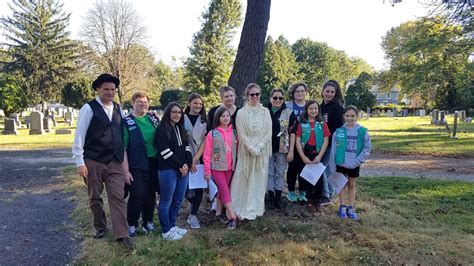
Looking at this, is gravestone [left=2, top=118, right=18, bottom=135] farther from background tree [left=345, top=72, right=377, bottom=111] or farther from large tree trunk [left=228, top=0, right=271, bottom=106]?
background tree [left=345, top=72, right=377, bottom=111]

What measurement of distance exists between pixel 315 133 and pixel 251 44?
85.0 inches

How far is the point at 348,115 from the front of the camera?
541 centimetres

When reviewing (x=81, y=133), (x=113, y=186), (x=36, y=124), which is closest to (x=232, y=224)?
(x=113, y=186)

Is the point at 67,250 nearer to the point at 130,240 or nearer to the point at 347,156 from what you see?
the point at 130,240

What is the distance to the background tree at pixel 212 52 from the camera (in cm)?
4444

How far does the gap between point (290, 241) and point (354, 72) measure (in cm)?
7604

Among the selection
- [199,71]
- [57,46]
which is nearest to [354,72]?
[199,71]

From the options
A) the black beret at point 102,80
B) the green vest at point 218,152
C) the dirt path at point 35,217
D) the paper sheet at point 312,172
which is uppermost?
the black beret at point 102,80

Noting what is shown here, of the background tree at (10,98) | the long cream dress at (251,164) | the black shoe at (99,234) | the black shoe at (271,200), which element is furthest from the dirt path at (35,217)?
the background tree at (10,98)

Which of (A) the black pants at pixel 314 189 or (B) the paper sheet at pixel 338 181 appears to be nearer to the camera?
(B) the paper sheet at pixel 338 181

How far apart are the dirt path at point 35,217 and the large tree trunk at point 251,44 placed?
3.48 meters

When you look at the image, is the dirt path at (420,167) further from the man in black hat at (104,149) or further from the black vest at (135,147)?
the man in black hat at (104,149)

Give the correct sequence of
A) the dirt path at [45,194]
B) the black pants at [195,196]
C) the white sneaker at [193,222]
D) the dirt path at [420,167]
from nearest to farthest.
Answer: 1. the dirt path at [45,194]
2. the white sneaker at [193,222]
3. the black pants at [195,196]
4. the dirt path at [420,167]

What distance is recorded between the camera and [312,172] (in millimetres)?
5520
